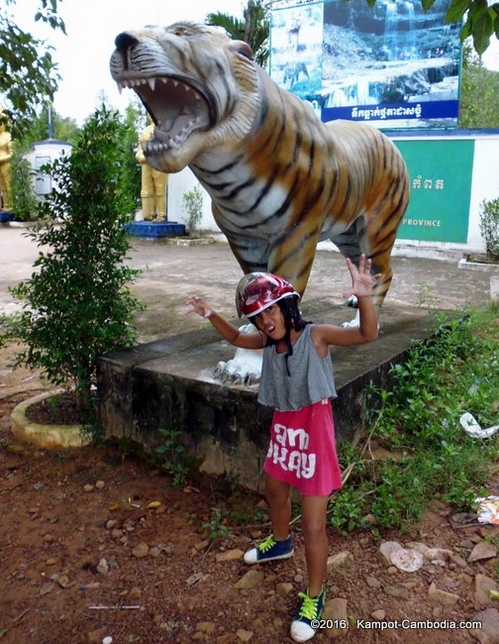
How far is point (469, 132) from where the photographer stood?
12.0 meters

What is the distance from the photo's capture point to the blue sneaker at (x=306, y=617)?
1965mm

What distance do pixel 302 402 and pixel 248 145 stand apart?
114 cm

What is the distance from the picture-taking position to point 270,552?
2312 millimetres

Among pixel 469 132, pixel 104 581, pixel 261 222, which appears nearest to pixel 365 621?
pixel 104 581

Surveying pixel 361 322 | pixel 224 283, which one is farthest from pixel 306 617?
pixel 224 283

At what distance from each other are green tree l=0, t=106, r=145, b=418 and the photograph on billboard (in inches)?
431

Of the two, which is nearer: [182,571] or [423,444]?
[182,571]

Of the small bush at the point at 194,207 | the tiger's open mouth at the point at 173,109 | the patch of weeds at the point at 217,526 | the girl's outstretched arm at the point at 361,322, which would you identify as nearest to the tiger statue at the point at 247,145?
the tiger's open mouth at the point at 173,109

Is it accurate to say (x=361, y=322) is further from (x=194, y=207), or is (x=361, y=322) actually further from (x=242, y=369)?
(x=194, y=207)

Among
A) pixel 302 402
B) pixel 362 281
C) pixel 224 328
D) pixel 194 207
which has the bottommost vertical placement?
pixel 302 402

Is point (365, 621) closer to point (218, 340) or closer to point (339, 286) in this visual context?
point (218, 340)

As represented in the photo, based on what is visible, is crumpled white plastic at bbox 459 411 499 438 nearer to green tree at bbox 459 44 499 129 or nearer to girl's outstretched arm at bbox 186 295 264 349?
girl's outstretched arm at bbox 186 295 264 349

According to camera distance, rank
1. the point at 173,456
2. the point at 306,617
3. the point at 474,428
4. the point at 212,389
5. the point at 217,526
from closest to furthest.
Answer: the point at 306,617 → the point at 217,526 → the point at 212,389 → the point at 173,456 → the point at 474,428

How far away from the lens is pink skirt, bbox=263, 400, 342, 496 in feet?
6.79
